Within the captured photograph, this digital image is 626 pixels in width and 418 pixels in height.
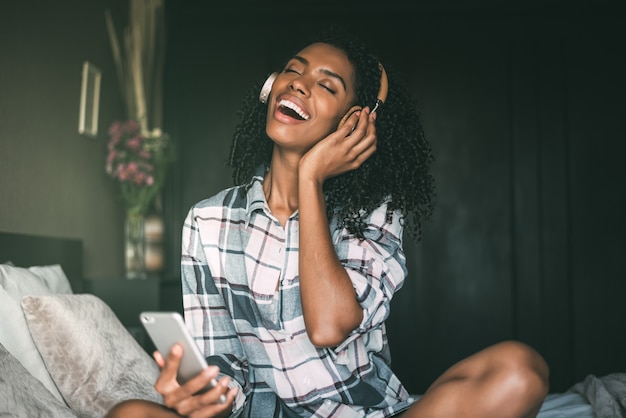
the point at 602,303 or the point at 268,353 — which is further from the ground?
the point at 268,353

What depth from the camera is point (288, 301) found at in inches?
62.1

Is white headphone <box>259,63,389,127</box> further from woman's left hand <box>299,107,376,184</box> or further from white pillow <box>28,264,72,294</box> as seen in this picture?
white pillow <box>28,264,72,294</box>

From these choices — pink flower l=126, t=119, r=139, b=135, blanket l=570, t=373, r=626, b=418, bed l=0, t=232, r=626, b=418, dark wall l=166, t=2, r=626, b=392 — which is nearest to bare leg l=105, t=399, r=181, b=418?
bed l=0, t=232, r=626, b=418

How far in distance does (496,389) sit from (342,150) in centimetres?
61

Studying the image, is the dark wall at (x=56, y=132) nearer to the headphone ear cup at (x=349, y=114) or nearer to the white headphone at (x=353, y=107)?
the white headphone at (x=353, y=107)

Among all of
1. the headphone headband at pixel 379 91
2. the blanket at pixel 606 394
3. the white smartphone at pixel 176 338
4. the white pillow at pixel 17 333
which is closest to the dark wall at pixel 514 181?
the blanket at pixel 606 394

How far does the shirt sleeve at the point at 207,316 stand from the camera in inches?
63.7

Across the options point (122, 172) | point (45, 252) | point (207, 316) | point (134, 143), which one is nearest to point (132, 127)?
point (134, 143)

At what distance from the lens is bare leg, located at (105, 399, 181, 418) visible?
4.09ft

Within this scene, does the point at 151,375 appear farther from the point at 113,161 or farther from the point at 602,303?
the point at 602,303

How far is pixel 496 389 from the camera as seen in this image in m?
1.32

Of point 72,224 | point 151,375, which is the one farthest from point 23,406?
point 72,224

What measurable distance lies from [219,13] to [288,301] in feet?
9.88

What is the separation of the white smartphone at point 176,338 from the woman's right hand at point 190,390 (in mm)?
10
